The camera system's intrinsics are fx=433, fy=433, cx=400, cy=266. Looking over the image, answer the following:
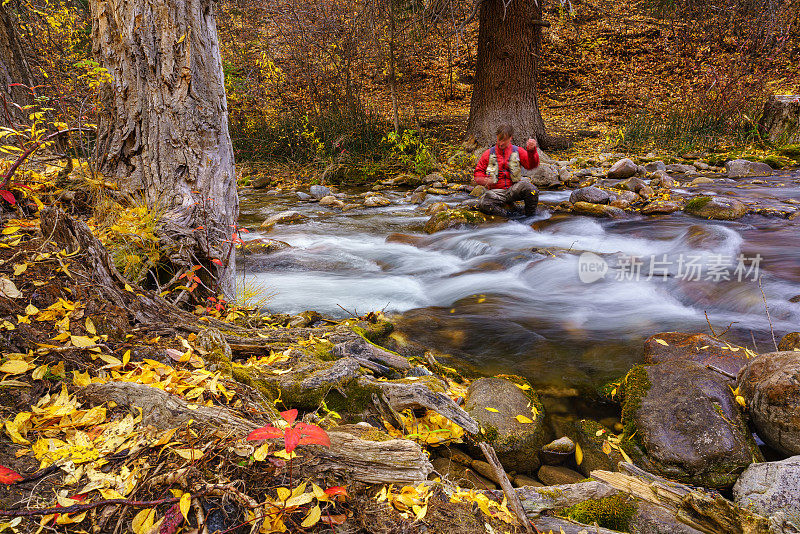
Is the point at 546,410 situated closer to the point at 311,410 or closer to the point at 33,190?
the point at 311,410

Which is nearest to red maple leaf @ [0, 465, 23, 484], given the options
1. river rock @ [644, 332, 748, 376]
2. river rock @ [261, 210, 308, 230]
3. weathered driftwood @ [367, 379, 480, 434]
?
weathered driftwood @ [367, 379, 480, 434]

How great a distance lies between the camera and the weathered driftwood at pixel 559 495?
1.83 m

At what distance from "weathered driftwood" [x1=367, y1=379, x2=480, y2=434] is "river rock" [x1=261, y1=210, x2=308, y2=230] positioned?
20.6ft

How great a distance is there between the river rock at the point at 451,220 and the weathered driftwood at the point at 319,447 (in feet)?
20.0

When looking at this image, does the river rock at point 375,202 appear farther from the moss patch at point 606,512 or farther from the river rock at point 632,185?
the moss patch at point 606,512

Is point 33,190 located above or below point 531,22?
below

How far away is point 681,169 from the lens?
10039 mm

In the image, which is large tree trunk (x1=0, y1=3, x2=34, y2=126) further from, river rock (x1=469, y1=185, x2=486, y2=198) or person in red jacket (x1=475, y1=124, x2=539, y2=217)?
river rock (x1=469, y1=185, x2=486, y2=198)

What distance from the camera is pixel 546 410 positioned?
10.6 ft

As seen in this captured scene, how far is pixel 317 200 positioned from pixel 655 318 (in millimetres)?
7526

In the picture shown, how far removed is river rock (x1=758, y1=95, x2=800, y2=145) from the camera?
10.4 m

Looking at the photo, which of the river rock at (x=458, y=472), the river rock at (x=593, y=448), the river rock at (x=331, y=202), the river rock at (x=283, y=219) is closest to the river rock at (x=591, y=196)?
the river rock at (x=331, y=202)

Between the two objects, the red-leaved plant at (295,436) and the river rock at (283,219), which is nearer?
the red-leaved plant at (295,436)

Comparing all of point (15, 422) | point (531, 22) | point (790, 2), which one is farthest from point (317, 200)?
point (790, 2)
